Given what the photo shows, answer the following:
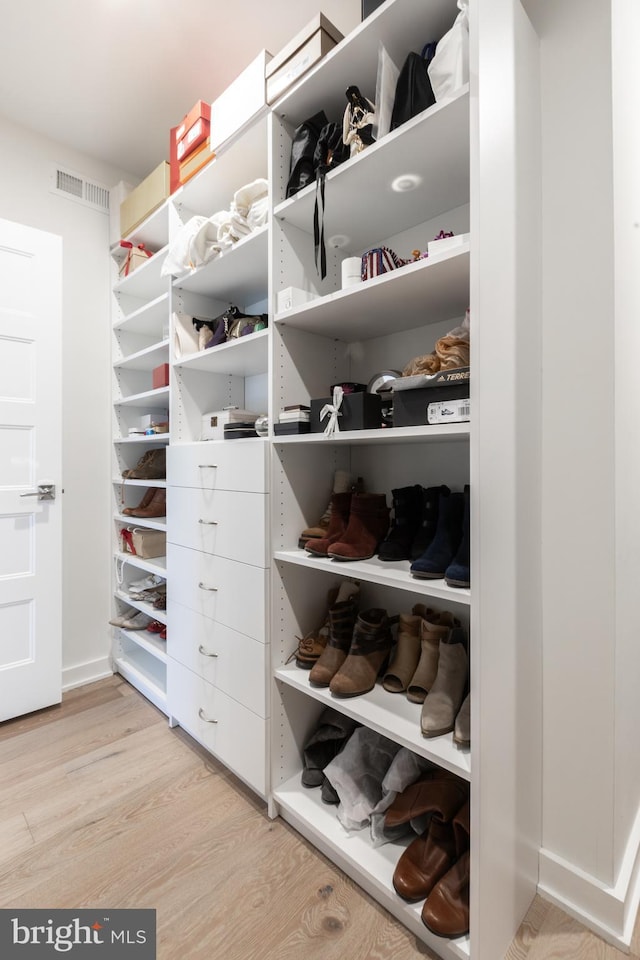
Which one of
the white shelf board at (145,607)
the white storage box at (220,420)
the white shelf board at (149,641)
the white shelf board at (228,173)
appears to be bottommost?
the white shelf board at (149,641)

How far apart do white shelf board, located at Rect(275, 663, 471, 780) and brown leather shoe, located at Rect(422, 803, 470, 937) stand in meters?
0.22

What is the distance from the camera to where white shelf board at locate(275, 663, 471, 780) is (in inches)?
38.2

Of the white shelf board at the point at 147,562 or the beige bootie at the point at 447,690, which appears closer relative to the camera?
the beige bootie at the point at 447,690

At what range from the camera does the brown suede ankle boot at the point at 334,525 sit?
130cm

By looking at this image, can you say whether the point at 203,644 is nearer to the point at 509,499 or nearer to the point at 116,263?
the point at 509,499

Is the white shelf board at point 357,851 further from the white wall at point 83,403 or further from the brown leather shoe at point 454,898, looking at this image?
the white wall at point 83,403

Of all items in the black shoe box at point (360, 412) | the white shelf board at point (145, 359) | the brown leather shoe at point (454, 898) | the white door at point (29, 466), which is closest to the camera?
the brown leather shoe at point (454, 898)

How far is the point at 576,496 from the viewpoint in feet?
3.51

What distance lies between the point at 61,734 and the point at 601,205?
2.52 metres

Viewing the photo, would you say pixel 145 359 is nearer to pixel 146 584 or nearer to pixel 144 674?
pixel 146 584

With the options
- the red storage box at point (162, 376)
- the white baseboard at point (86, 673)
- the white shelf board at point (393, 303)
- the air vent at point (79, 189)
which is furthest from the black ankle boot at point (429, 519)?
the air vent at point (79, 189)

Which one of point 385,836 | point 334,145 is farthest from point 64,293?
point 385,836

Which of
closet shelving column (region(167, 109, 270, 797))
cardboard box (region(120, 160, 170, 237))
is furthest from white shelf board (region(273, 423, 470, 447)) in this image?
cardboard box (region(120, 160, 170, 237))

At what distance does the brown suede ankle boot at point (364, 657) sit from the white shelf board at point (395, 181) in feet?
3.82
